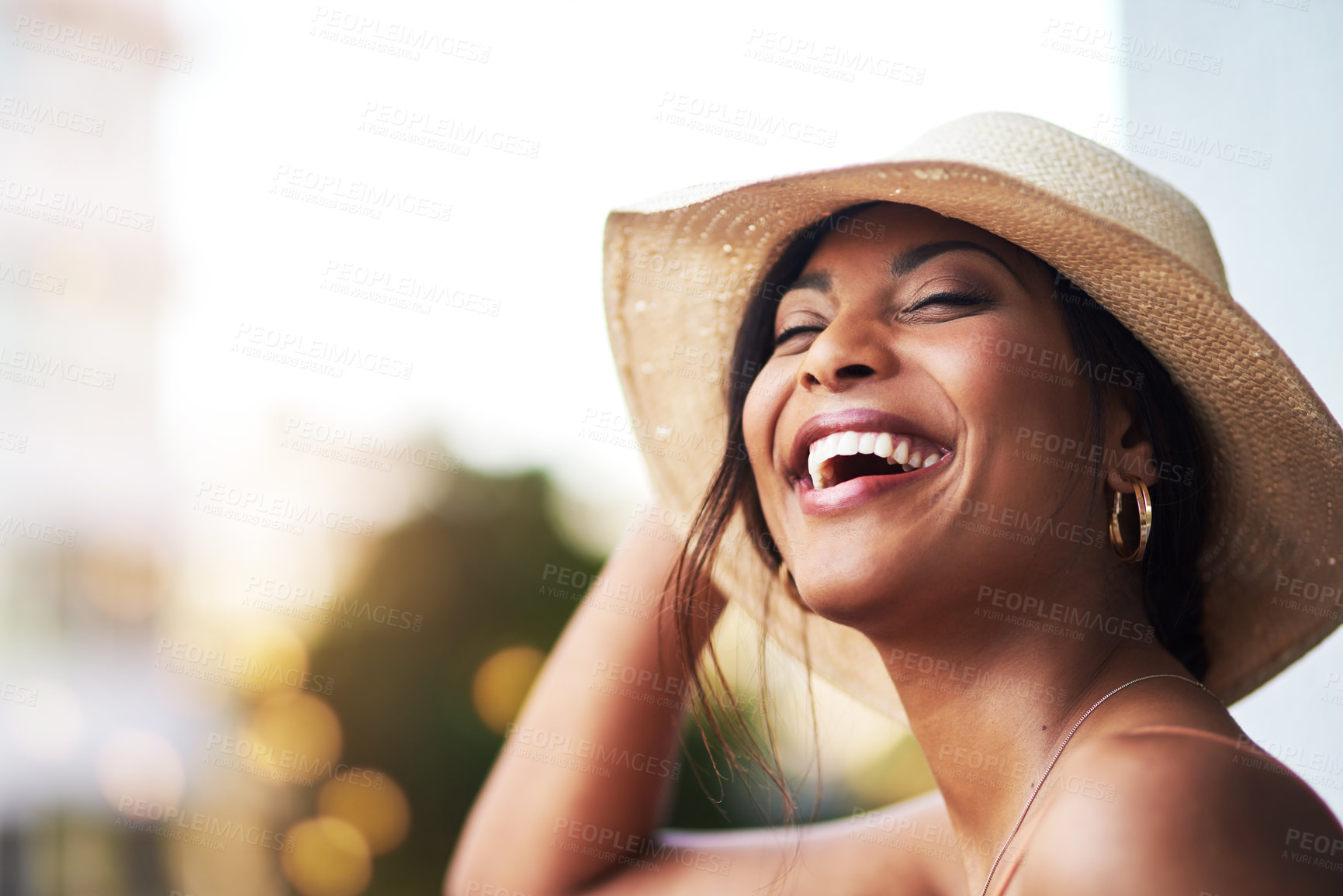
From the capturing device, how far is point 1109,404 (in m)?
1.14

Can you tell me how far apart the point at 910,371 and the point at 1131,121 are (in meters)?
1.61

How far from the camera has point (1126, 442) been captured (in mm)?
1146

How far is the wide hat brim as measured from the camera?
101 cm

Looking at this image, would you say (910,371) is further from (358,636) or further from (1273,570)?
(358,636)

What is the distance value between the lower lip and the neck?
17cm

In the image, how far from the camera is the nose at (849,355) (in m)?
1.06
